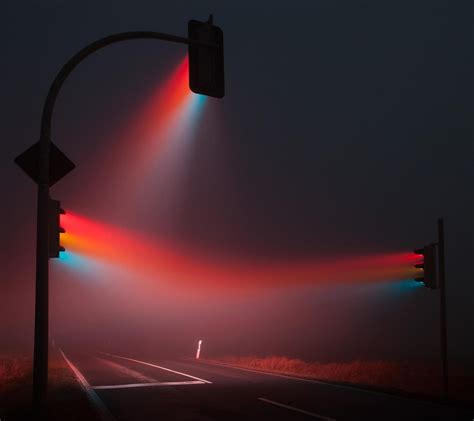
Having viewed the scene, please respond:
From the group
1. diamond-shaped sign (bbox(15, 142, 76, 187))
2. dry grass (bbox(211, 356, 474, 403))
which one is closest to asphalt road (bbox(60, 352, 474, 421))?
dry grass (bbox(211, 356, 474, 403))

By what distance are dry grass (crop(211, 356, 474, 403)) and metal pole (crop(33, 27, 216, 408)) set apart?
9096mm

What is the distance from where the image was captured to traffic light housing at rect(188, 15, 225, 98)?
7.97 meters

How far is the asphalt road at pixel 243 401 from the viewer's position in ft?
33.2

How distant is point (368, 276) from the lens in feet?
240

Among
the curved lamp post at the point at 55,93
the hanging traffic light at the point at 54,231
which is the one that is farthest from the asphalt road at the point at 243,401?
the hanging traffic light at the point at 54,231

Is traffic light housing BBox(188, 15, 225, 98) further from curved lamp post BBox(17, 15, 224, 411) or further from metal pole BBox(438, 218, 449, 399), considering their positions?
metal pole BBox(438, 218, 449, 399)

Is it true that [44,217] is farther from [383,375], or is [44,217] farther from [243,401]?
[383,375]

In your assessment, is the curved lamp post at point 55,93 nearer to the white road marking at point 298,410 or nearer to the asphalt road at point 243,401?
the asphalt road at point 243,401

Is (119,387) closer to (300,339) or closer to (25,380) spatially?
(25,380)

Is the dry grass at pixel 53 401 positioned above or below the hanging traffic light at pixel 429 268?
below

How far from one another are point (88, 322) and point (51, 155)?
95282mm

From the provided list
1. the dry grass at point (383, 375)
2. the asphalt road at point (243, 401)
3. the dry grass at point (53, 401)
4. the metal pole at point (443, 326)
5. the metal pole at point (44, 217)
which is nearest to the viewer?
the metal pole at point (44, 217)

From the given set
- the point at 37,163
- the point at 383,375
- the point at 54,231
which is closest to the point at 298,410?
the point at 54,231

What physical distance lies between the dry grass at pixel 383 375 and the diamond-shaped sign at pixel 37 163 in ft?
32.0
